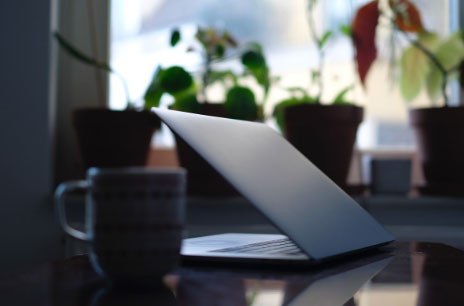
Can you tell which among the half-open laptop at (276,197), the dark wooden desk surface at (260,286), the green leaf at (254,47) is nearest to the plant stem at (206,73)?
the green leaf at (254,47)

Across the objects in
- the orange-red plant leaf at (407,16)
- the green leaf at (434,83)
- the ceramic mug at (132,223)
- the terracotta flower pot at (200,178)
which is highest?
the orange-red plant leaf at (407,16)

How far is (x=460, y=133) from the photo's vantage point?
1.52m

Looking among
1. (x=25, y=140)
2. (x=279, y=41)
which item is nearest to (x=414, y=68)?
(x=279, y=41)

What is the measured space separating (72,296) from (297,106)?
1.11 m

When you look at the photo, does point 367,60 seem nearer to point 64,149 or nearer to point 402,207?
point 402,207

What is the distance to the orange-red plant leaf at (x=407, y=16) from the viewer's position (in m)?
1.60

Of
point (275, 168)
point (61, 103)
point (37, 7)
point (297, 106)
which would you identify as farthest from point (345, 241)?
point (61, 103)

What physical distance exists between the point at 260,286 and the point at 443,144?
1.19 metres

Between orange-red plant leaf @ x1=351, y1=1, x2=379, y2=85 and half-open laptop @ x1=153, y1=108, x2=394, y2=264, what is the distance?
891 millimetres

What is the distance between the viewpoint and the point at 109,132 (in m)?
1.47

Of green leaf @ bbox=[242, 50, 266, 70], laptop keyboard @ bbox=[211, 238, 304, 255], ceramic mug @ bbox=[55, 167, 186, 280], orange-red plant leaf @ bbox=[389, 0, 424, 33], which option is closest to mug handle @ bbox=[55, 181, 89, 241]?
ceramic mug @ bbox=[55, 167, 186, 280]

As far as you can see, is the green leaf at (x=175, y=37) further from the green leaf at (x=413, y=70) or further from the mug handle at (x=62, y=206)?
the mug handle at (x=62, y=206)

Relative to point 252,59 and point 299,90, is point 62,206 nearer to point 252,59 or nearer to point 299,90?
point 252,59

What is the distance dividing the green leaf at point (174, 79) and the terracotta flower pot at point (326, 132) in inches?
10.6
